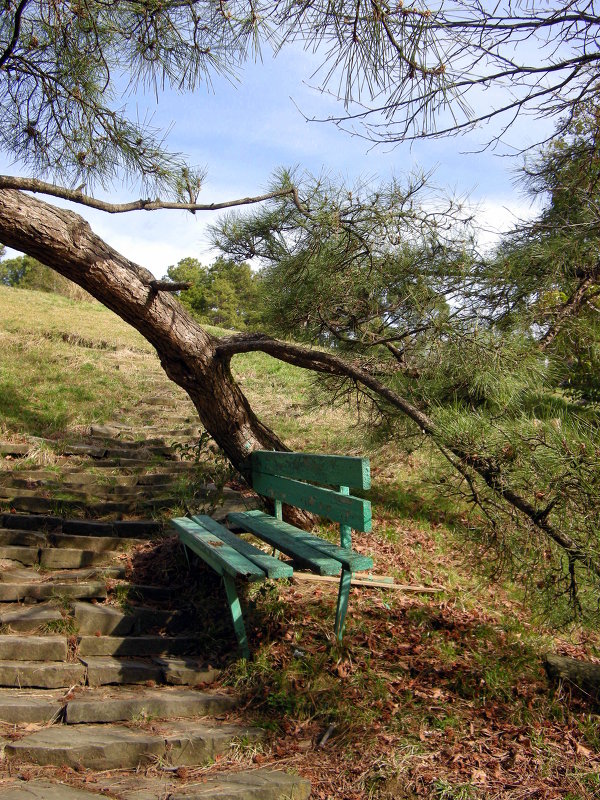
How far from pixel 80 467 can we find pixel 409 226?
4330 mm

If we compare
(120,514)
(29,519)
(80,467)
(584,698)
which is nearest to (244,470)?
(120,514)

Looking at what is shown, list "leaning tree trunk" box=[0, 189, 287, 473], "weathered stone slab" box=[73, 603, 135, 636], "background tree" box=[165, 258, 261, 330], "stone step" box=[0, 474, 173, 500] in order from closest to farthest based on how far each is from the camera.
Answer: "weathered stone slab" box=[73, 603, 135, 636] < "leaning tree trunk" box=[0, 189, 287, 473] < "stone step" box=[0, 474, 173, 500] < "background tree" box=[165, 258, 261, 330]

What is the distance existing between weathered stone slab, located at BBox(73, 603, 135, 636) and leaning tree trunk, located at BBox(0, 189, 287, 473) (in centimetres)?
177

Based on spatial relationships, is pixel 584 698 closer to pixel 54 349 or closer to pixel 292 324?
pixel 292 324

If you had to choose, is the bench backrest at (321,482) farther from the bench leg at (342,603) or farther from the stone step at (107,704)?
the stone step at (107,704)

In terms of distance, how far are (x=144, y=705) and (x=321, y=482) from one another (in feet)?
5.34

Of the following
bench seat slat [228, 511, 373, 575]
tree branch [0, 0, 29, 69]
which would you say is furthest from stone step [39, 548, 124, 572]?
tree branch [0, 0, 29, 69]

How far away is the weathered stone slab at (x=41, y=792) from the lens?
2.52 m

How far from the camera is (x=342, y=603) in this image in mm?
3814

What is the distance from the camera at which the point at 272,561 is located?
12.3ft

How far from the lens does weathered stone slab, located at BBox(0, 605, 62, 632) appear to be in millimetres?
4152

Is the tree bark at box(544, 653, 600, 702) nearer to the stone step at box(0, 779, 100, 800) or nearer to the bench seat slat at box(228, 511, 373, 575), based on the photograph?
the bench seat slat at box(228, 511, 373, 575)

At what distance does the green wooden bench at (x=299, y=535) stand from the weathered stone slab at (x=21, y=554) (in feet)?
3.86

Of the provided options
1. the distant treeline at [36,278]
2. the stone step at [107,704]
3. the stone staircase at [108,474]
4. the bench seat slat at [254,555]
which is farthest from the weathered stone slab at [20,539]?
the distant treeline at [36,278]
